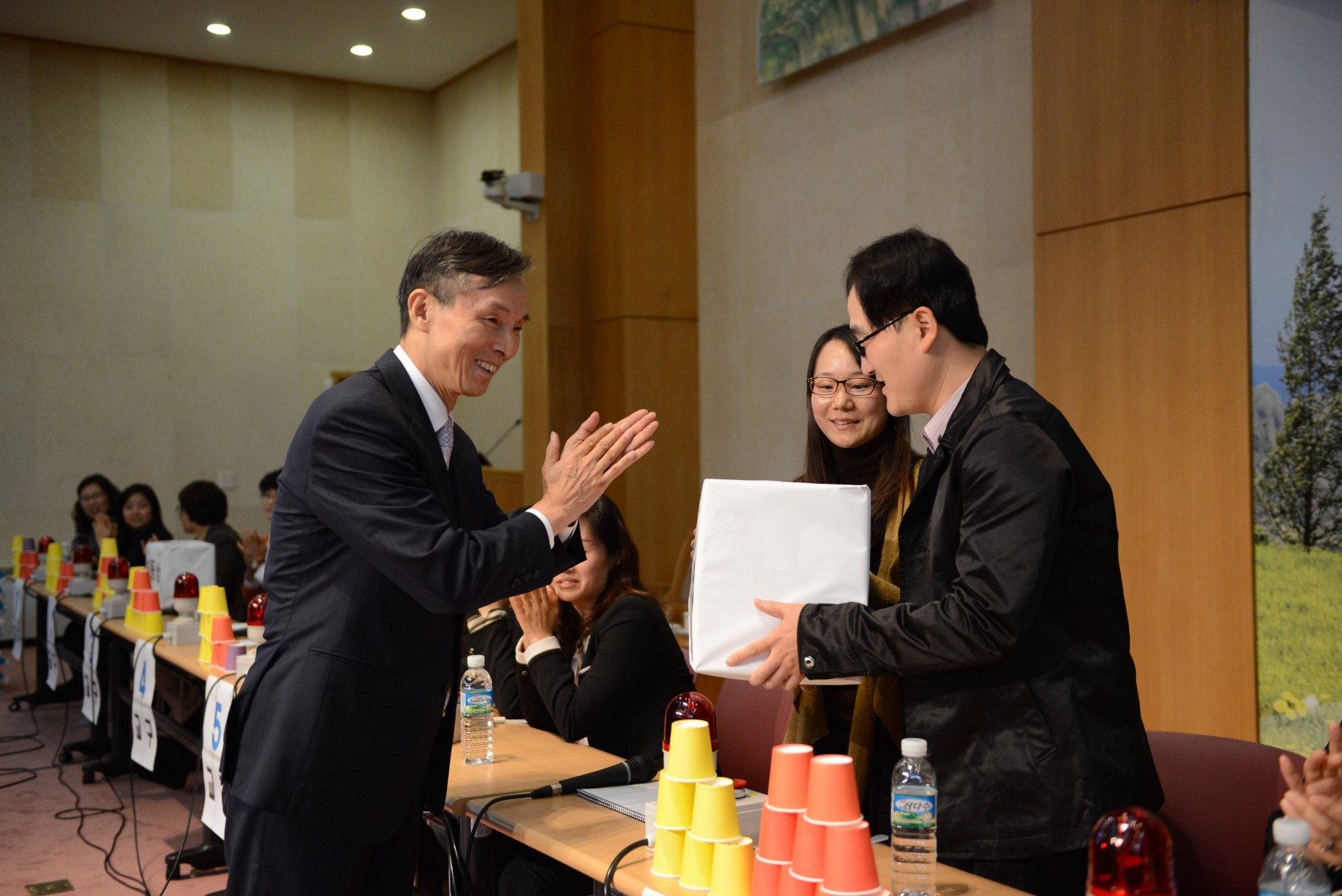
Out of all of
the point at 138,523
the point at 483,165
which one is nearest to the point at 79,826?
the point at 138,523

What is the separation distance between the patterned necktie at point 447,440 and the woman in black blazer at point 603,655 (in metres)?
0.83

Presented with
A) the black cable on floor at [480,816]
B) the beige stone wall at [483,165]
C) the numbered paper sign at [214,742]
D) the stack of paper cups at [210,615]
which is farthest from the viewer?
the beige stone wall at [483,165]

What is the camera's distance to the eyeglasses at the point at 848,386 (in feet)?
7.27

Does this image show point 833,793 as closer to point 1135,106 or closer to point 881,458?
point 881,458

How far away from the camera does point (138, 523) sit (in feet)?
22.6

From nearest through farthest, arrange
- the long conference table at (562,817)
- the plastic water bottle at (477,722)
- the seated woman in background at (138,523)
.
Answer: the long conference table at (562,817) → the plastic water bottle at (477,722) → the seated woman in background at (138,523)

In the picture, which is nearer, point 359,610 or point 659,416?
point 359,610

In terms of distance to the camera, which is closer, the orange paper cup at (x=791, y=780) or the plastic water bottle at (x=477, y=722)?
the orange paper cup at (x=791, y=780)

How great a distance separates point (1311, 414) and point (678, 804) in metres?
3.09

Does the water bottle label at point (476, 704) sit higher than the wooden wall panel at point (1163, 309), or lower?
lower

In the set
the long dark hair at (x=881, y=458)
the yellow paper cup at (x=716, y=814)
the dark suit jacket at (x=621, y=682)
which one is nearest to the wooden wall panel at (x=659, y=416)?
the dark suit jacket at (x=621, y=682)

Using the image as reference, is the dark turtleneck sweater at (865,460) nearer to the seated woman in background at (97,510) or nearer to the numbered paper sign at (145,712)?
the numbered paper sign at (145,712)

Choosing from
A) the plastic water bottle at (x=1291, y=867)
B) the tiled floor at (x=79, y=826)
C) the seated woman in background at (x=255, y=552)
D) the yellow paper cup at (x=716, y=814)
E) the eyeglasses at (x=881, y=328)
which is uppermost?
the eyeglasses at (x=881, y=328)

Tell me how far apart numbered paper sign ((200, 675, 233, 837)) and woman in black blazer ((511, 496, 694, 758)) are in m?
0.96
